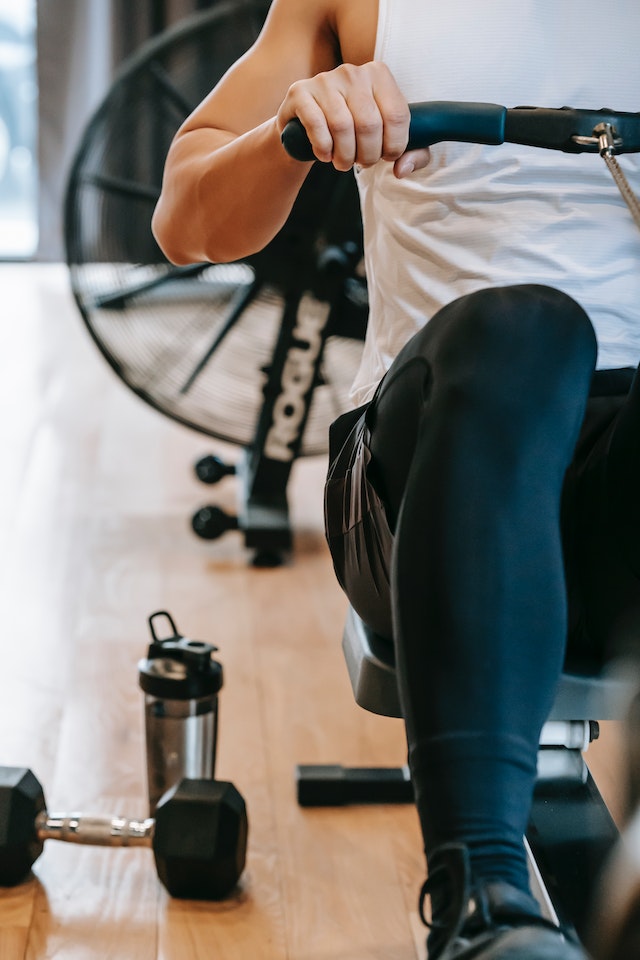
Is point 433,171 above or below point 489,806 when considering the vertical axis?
above

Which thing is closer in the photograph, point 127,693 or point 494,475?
point 494,475

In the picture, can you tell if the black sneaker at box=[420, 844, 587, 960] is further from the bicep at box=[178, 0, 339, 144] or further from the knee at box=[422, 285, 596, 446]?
the bicep at box=[178, 0, 339, 144]

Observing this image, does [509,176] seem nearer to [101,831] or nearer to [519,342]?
[519,342]

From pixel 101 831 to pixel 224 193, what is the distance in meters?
0.59

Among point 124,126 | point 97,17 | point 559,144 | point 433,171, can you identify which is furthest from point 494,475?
point 97,17

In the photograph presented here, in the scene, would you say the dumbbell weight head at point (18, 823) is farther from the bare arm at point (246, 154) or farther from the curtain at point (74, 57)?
the curtain at point (74, 57)

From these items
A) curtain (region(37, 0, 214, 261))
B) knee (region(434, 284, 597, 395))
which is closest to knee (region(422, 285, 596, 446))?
knee (region(434, 284, 597, 395))

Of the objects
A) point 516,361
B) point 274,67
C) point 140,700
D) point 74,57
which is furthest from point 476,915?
point 74,57

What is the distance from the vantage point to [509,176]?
0.89 m

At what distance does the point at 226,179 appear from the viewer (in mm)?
874

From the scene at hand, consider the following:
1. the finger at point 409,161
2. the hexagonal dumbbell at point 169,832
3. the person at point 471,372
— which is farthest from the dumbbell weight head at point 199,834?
the finger at point 409,161

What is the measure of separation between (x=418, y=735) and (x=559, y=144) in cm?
37

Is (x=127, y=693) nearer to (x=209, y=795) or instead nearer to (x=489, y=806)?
(x=209, y=795)

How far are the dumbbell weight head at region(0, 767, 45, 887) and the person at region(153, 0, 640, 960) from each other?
467 millimetres
